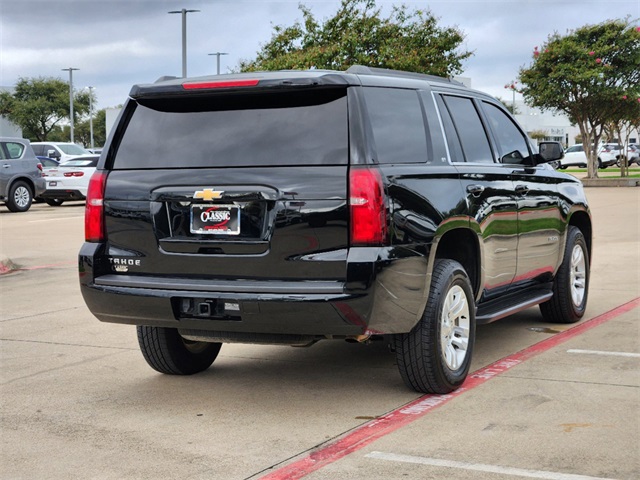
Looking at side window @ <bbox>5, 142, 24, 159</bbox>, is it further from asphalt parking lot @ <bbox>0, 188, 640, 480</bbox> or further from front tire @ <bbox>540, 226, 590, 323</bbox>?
front tire @ <bbox>540, 226, 590, 323</bbox>

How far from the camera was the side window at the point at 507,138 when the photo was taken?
24.5 ft

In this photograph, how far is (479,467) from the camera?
467cm

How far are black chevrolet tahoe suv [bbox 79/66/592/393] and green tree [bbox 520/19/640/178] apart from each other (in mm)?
29548

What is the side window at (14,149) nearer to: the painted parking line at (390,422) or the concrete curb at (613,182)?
the concrete curb at (613,182)

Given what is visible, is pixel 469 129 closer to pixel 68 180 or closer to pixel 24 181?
pixel 24 181

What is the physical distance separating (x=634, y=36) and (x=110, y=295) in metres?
32.4

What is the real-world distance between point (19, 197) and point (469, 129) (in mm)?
20397

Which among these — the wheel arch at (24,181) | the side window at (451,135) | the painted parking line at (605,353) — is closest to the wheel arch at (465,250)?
the side window at (451,135)

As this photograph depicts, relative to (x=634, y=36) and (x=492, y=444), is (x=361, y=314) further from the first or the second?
(x=634, y=36)

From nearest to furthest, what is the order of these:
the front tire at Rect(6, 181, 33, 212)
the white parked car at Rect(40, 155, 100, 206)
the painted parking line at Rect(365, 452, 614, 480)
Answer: the painted parking line at Rect(365, 452, 614, 480), the front tire at Rect(6, 181, 33, 212), the white parked car at Rect(40, 155, 100, 206)

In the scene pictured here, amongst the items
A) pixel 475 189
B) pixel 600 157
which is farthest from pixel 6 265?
pixel 600 157

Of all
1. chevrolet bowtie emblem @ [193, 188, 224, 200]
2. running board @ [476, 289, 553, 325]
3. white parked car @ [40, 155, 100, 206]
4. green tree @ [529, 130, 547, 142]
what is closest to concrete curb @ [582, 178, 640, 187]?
white parked car @ [40, 155, 100, 206]

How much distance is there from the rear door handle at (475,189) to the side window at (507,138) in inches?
31.8

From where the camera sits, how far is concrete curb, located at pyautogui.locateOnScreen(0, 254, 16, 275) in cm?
1288
